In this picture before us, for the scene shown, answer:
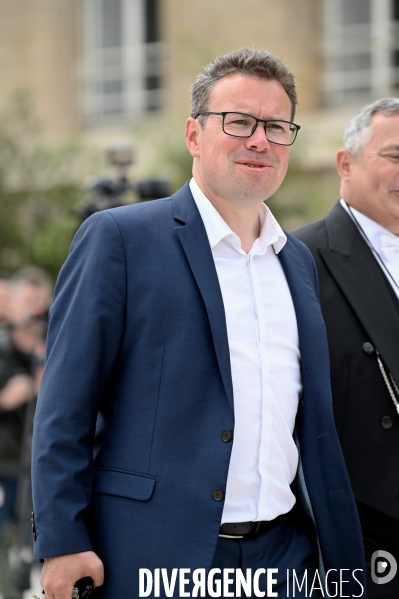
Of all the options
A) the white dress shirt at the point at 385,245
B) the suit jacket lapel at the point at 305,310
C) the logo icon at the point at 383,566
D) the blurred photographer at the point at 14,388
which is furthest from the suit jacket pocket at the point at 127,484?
the blurred photographer at the point at 14,388

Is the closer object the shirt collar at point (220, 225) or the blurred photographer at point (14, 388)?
the shirt collar at point (220, 225)

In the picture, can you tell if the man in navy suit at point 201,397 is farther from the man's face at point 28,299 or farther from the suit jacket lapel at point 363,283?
the man's face at point 28,299

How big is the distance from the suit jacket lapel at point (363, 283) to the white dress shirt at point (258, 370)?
0.69m

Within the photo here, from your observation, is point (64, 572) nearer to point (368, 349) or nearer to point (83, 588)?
point (83, 588)

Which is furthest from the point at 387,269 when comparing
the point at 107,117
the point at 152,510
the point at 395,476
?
the point at 107,117

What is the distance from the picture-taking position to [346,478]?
3.16 m

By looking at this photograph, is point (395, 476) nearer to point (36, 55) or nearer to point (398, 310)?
point (398, 310)

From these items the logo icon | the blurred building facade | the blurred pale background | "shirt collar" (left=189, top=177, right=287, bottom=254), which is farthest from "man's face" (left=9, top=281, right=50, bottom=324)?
the blurred building facade

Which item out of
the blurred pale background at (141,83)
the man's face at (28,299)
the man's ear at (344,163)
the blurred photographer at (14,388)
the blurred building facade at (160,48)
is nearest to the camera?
the man's ear at (344,163)

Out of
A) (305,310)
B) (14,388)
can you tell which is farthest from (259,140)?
(14,388)

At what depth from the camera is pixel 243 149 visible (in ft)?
9.97

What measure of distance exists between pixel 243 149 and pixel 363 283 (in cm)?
108

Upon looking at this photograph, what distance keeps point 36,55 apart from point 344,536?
16.1m

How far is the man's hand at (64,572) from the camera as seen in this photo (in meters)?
2.60
